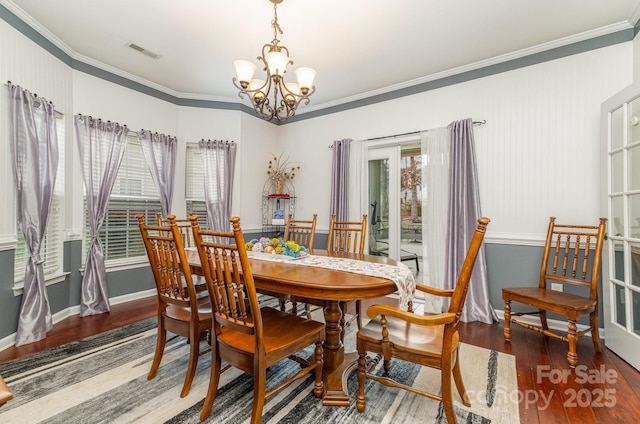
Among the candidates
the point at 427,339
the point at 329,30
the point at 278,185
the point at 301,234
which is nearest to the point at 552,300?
the point at 427,339

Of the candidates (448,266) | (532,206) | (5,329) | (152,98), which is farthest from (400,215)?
(5,329)

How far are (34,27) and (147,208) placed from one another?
2059 millimetres

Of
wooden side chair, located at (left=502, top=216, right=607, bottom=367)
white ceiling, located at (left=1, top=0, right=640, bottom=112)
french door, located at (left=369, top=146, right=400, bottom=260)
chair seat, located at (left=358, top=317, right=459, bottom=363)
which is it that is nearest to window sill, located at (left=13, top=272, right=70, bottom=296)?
white ceiling, located at (left=1, top=0, right=640, bottom=112)

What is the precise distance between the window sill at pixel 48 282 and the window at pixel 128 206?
1.51ft

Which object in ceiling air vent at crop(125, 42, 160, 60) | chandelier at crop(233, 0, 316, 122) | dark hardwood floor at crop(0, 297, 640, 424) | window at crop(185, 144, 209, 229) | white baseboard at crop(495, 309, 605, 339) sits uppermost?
ceiling air vent at crop(125, 42, 160, 60)

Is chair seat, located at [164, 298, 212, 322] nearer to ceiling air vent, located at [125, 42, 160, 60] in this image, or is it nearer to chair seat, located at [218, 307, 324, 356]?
chair seat, located at [218, 307, 324, 356]

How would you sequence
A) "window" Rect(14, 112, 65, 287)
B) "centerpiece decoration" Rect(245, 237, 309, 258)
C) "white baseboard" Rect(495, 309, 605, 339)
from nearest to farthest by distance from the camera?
"centerpiece decoration" Rect(245, 237, 309, 258) → "white baseboard" Rect(495, 309, 605, 339) → "window" Rect(14, 112, 65, 287)

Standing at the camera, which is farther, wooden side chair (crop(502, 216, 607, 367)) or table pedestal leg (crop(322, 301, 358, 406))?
wooden side chair (crop(502, 216, 607, 367))

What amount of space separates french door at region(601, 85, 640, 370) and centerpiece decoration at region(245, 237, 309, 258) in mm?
2523

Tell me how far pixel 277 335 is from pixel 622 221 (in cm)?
284

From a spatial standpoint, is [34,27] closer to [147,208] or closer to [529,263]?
[147,208]

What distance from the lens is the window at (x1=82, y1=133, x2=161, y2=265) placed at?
358 centimetres

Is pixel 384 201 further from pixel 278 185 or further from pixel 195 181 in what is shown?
pixel 195 181

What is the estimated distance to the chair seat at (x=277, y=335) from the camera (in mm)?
1545
